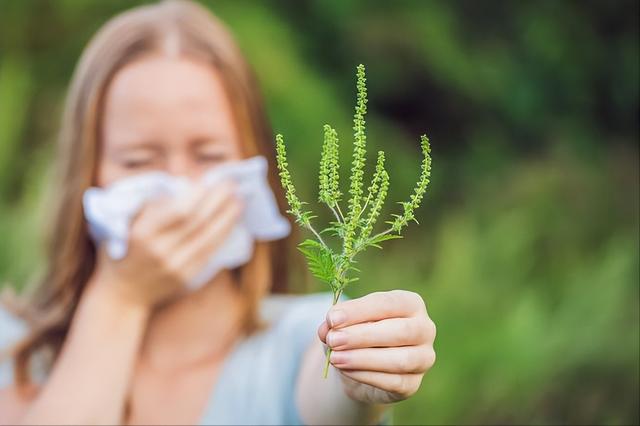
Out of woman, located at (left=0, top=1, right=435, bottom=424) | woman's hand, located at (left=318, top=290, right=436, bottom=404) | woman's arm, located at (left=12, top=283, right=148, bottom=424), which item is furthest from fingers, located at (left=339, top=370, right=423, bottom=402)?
woman's arm, located at (left=12, top=283, right=148, bottom=424)

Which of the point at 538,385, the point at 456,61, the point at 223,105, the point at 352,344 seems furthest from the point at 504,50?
the point at 352,344

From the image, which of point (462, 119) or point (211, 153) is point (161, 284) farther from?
point (462, 119)

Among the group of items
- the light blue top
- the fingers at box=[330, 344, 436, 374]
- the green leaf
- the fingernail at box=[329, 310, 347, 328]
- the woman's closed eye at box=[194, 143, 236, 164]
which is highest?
the woman's closed eye at box=[194, 143, 236, 164]

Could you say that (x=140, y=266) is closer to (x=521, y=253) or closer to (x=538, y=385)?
(x=538, y=385)

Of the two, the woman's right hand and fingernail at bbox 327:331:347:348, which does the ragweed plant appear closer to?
fingernail at bbox 327:331:347:348

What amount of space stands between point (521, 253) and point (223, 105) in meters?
1.47

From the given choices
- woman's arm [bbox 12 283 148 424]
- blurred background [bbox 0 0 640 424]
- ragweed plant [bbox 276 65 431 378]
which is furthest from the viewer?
blurred background [bbox 0 0 640 424]

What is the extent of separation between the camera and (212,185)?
1.40 m

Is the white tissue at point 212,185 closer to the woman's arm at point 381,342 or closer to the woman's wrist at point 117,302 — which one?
the woman's wrist at point 117,302

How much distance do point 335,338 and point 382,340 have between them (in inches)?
2.5

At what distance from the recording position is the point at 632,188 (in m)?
3.09

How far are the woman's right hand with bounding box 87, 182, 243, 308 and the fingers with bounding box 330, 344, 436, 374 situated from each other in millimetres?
565

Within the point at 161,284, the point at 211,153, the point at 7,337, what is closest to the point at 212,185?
the point at 211,153

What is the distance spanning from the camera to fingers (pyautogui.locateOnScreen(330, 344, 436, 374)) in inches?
32.7
